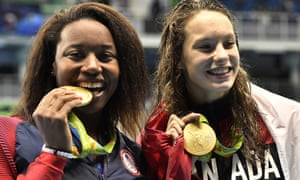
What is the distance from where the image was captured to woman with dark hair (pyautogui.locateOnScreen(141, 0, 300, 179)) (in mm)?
2018

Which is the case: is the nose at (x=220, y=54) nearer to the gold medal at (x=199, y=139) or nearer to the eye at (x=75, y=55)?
the gold medal at (x=199, y=139)

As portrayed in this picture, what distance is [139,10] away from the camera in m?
22.5

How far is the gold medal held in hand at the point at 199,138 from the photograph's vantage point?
6.48ft

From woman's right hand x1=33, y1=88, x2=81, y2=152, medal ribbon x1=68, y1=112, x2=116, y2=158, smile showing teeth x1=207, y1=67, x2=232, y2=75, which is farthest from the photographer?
smile showing teeth x1=207, y1=67, x2=232, y2=75

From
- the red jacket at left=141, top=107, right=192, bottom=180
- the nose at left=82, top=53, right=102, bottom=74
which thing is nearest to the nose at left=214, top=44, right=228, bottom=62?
the red jacket at left=141, top=107, right=192, bottom=180

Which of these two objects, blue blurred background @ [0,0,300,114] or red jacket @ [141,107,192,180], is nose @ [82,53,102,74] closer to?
red jacket @ [141,107,192,180]

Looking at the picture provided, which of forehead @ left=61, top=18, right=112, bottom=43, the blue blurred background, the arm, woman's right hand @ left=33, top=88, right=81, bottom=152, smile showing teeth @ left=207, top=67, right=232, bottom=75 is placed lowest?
the blue blurred background

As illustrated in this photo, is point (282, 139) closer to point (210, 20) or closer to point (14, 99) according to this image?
point (210, 20)

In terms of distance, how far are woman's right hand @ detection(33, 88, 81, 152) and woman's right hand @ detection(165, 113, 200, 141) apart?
0.38 meters

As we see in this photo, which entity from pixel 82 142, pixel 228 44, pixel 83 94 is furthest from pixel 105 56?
pixel 228 44

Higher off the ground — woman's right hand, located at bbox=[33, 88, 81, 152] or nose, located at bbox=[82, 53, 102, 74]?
nose, located at bbox=[82, 53, 102, 74]

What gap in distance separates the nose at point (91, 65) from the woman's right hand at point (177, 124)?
30 centimetres

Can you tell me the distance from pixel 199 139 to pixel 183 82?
0.29 m

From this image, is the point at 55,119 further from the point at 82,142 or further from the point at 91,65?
the point at 91,65
